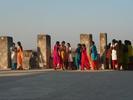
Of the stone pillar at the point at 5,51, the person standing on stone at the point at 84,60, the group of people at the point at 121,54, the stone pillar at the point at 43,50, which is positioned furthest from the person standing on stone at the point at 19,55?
the group of people at the point at 121,54

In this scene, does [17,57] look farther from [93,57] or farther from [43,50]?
[93,57]

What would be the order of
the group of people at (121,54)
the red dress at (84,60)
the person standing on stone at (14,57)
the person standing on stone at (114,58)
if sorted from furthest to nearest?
the person standing on stone at (14,57) → the red dress at (84,60) → the person standing on stone at (114,58) → the group of people at (121,54)

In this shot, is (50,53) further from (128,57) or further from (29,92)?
(29,92)

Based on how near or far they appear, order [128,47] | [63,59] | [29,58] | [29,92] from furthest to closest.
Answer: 1. [29,58]
2. [63,59]
3. [128,47]
4. [29,92]

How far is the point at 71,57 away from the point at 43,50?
109 inches

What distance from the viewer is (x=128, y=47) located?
80.9ft

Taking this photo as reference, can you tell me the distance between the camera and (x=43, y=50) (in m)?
29.2

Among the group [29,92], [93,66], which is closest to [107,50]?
[93,66]

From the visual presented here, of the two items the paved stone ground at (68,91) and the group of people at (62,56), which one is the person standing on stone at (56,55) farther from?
the paved stone ground at (68,91)

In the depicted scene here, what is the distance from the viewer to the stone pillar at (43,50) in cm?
2912

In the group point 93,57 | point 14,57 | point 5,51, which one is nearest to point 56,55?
point 93,57

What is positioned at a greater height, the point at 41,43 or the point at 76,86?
the point at 41,43

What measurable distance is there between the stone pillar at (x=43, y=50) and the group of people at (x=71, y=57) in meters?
Answer: 2.23

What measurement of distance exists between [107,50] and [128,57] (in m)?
1.64
